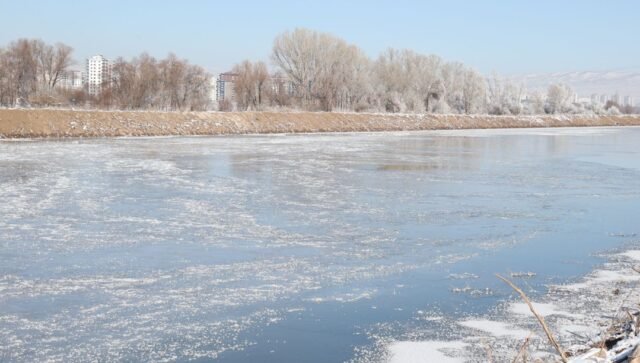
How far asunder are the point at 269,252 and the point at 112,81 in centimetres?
5261

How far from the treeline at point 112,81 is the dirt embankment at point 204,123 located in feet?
33.3

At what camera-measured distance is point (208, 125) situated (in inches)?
1715

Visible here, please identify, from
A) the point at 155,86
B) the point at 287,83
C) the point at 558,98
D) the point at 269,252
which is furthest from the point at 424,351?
the point at 558,98

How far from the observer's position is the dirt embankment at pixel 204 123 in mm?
35125

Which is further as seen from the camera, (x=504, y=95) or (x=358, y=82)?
(x=504, y=95)

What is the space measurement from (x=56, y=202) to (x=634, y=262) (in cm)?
986

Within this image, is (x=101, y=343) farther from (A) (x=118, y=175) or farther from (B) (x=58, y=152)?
(B) (x=58, y=152)

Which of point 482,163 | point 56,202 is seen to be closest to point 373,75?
point 482,163

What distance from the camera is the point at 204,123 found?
143 feet

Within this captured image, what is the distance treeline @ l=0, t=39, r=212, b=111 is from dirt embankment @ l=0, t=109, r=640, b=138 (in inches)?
400

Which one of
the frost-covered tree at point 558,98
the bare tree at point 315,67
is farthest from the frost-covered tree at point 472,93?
the bare tree at point 315,67

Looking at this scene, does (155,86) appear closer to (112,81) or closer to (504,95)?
(112,81)

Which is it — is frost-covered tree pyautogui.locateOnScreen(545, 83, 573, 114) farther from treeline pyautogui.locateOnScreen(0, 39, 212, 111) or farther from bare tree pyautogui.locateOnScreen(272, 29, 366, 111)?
treeline pyautogui.locateOnScreen(0, 39, 212, 111)

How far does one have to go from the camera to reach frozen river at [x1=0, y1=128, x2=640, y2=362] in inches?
226
